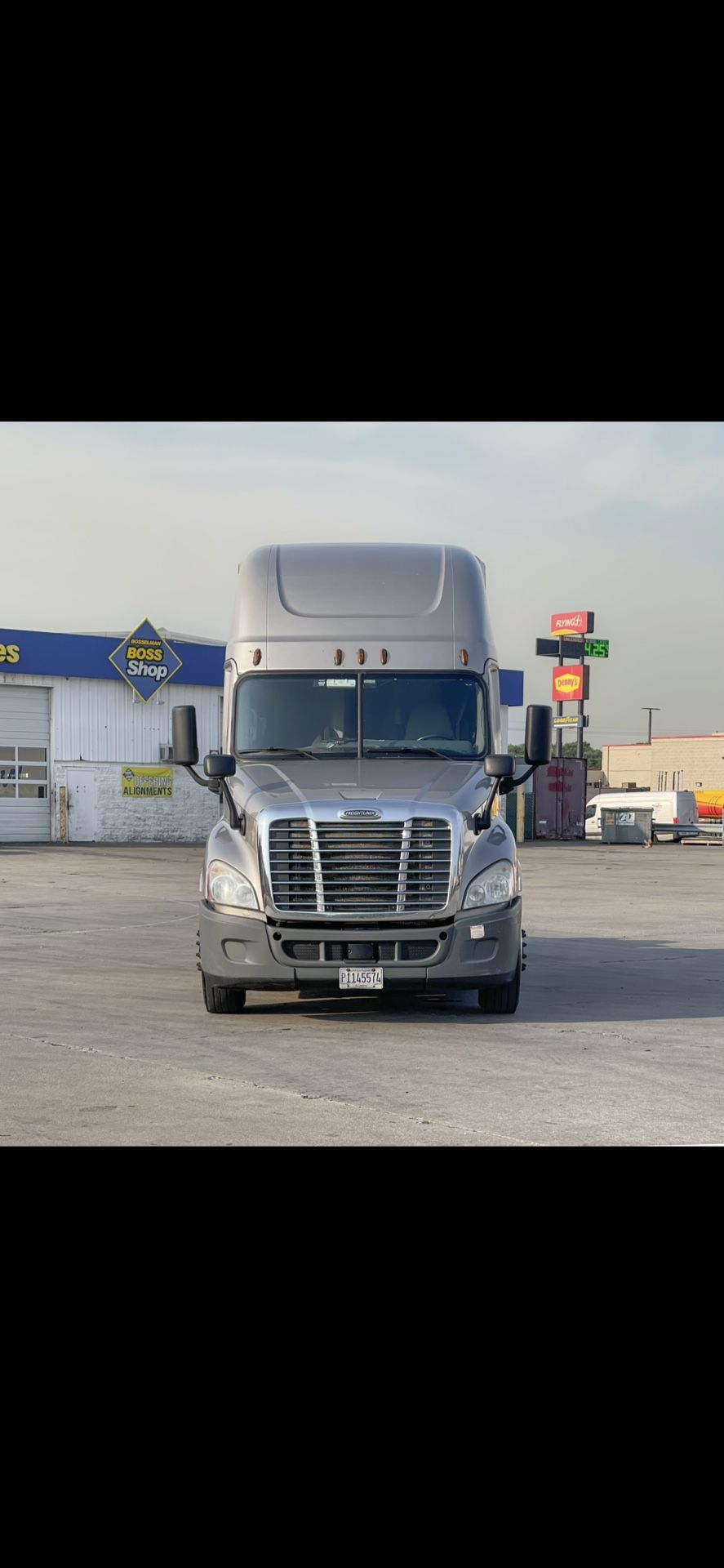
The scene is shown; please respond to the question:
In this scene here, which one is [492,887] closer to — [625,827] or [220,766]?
[220,766]

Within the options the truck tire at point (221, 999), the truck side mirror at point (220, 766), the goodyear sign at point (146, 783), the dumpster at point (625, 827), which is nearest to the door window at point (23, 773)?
the goodyear sign at point (146, 783)

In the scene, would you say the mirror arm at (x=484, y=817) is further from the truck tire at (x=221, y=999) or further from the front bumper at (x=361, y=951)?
the truck tire at (x=221, y=999)

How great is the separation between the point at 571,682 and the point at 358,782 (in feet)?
198

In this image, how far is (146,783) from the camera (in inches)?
1873

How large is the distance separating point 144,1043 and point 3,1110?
231cm

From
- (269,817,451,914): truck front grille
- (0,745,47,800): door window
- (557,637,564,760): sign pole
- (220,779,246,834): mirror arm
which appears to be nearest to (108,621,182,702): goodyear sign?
(0,745,47,800): door window

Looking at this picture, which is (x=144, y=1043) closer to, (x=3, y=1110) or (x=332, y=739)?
(x=3, y=1110)

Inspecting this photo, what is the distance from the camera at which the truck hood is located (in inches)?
426

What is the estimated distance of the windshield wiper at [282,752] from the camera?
11.8m

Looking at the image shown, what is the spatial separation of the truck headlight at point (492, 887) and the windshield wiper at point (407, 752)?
4.22ft
